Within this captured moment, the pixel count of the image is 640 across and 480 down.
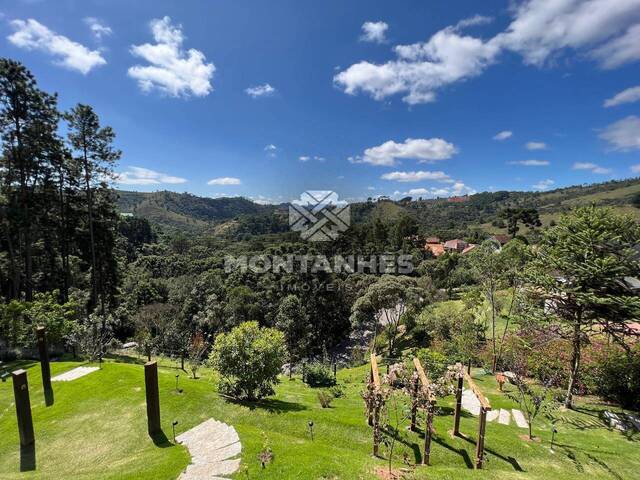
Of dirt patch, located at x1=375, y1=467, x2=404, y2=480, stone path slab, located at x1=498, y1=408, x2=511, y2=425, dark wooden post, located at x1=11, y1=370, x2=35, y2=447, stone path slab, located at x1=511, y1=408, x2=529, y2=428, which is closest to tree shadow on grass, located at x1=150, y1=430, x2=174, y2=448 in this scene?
dark wooden post, located at x1=11, y1=370, x2=35, y2=447

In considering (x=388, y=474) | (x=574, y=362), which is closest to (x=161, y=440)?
(x=388, y=474)

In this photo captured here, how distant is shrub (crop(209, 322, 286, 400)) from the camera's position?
874 centimetres

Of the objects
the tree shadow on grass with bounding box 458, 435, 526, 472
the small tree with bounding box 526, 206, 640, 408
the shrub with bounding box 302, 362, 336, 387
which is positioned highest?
the small tree with bounding box 526, 206, 640, 408

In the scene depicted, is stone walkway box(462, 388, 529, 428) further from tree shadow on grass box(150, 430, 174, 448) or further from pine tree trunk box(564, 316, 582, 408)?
tree shadow on grass box(150, 430, 174, 448)

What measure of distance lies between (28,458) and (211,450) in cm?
479

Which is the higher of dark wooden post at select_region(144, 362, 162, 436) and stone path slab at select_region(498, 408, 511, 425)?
dark wooden post at select_region(144, 362, 162, 436)

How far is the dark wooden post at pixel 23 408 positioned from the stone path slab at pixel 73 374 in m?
3.98

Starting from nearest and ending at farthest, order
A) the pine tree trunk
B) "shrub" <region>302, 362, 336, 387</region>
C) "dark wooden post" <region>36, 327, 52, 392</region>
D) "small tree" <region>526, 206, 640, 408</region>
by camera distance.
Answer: "small tree" <region>526, 206, 640, 408</region> → the pine tree trunk → "dark wooden post" <region>36, 327, 52, 392</region> → "shrub" <region>302, 362, 336, 387</region>

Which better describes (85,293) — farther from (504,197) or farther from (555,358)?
(504,197)

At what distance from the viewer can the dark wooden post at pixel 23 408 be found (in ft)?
24.3

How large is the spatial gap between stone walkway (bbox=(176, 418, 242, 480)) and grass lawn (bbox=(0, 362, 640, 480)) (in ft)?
0.64

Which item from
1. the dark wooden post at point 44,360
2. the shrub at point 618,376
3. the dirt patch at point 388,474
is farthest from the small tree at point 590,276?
the dark wooden post at point 44,360

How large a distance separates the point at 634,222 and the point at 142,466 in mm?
14470

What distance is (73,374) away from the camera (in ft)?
38.0
